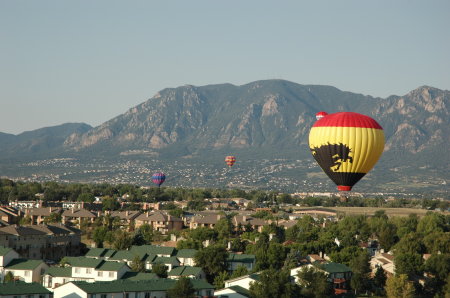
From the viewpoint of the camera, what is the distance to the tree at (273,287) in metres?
72.1

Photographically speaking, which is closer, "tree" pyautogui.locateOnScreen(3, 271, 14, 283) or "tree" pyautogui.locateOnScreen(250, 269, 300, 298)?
"tree" pyautogui.locateOnScreen(250, 269, 300, 298)

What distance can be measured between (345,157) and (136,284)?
22826 mm

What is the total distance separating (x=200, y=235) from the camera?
106875mm

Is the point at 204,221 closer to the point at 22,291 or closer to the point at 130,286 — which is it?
the point at 130,286

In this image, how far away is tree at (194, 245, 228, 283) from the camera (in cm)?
8481

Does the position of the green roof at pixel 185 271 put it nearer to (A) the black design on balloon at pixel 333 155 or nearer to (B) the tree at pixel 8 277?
(B) the tree at pixel 8 277

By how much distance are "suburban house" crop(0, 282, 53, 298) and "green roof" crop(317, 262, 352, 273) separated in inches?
1132

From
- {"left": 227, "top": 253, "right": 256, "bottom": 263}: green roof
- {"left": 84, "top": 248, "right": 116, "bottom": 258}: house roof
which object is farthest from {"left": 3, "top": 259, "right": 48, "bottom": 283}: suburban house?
{"left": 227, "top": 253, "right": 256, "bottom": 263}: green roof

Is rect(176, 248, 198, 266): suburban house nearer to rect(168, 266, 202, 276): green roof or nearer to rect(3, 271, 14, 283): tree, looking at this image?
rect(168, 266, 202, 276): green roof

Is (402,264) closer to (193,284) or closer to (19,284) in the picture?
(193,284)

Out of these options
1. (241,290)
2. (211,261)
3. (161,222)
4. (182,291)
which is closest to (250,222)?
(161,222)

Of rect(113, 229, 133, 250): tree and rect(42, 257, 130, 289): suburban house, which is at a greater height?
rect(113, 229, 133, 250): tree

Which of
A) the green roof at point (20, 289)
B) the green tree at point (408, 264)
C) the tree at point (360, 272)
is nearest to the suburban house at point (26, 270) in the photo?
the green roof at point (20, 289)

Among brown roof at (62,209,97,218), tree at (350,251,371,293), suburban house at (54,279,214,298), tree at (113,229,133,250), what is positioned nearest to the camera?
suburban house at (54,279,214,298)
